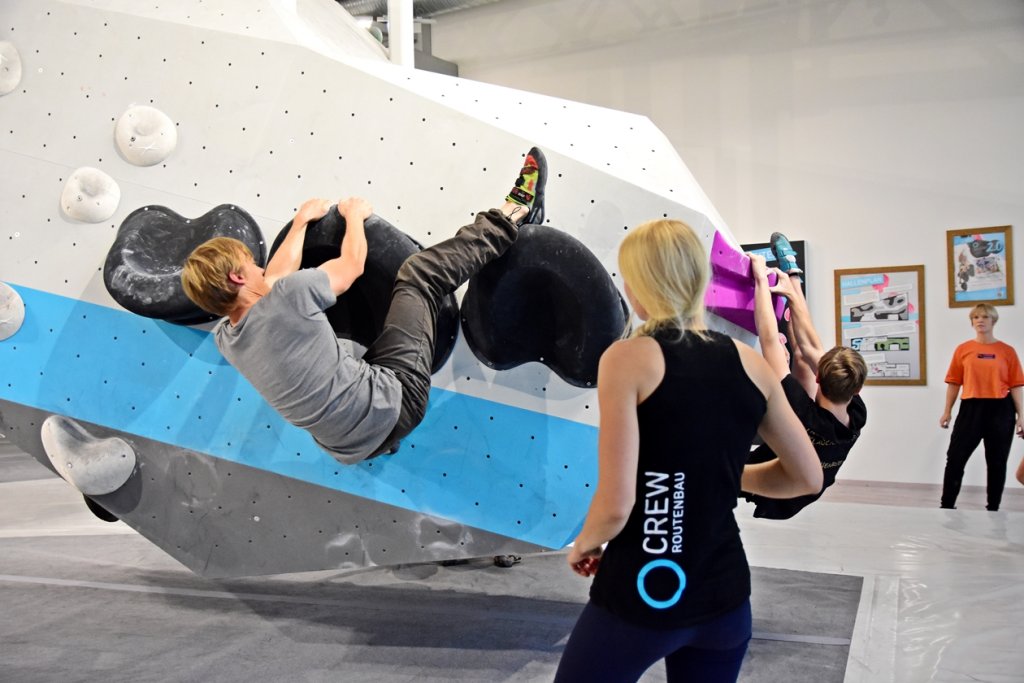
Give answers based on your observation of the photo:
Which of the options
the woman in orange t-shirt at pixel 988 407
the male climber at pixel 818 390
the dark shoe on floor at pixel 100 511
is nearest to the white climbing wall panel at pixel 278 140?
the male climber at pixel 818 390

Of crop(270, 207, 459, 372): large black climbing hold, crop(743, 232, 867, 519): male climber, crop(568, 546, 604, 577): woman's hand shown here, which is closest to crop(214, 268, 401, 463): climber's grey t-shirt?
crop(270, 207, 459, 372): large black climbing hold

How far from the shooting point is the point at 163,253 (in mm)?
2480

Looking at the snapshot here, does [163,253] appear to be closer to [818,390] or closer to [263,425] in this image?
[263,425]

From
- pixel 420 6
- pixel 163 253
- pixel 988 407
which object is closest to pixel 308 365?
pixel 163 253

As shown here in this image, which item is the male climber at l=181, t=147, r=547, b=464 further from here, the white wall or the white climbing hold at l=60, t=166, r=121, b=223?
the white wall

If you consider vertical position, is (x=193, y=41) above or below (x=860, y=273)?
above

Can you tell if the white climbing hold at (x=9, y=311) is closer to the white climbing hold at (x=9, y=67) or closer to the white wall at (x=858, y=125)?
the white climbing hold at (x=9, y=67)

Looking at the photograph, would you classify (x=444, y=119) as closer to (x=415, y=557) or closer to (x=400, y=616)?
(x=415, y=557)

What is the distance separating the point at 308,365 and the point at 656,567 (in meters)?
1.01

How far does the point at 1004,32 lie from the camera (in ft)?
18.6

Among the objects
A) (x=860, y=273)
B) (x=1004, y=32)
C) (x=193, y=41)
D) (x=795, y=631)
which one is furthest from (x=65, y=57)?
(x=1004, y=32)

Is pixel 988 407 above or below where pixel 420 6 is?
below

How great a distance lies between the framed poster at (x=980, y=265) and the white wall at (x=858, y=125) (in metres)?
0.07

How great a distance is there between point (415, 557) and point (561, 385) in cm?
69
